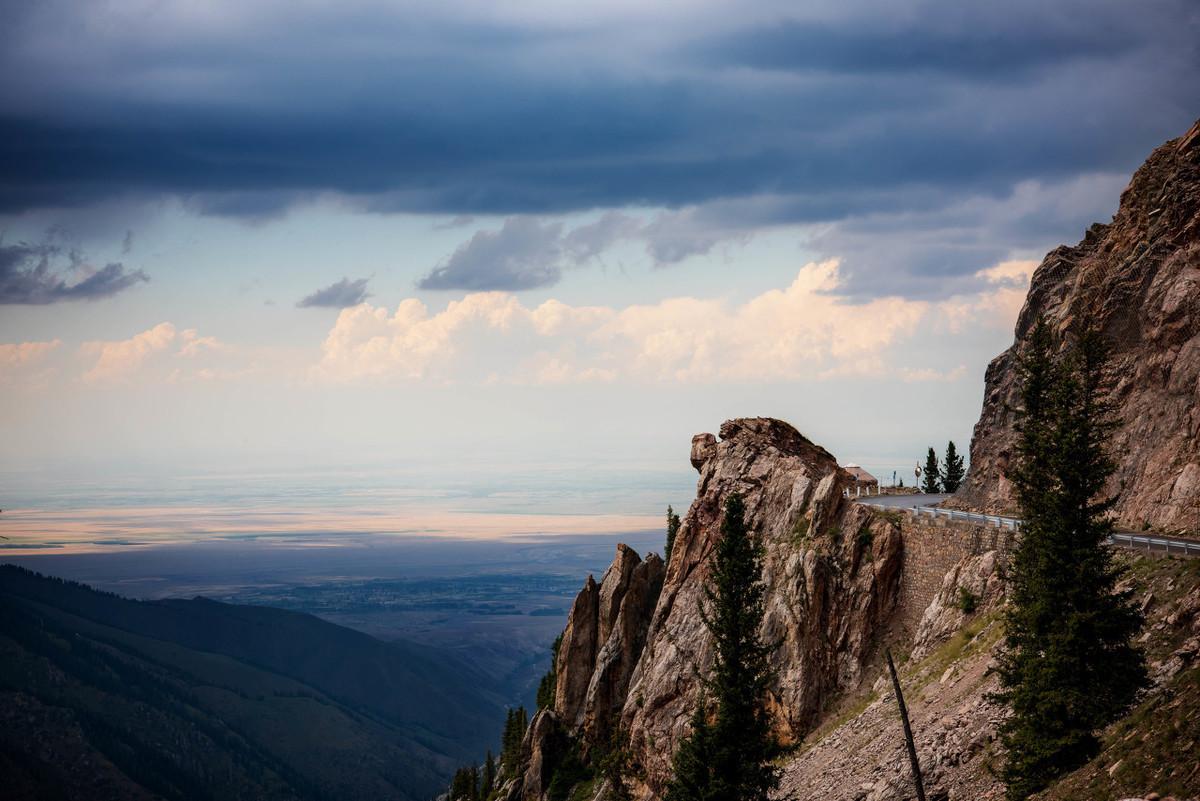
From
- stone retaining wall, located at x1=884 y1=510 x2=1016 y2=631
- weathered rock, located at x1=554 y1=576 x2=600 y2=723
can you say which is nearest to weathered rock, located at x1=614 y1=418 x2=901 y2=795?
stone retaining wall, located at x1=884 y1=510 x2=1016 y2=631

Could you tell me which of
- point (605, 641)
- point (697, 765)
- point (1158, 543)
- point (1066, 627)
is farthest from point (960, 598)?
point (605, 641)

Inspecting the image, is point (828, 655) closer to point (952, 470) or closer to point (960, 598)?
point (960, 598)

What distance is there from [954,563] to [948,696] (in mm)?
11246

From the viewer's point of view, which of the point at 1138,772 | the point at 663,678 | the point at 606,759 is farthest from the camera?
the point at 606,759

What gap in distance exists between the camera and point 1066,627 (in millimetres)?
40875

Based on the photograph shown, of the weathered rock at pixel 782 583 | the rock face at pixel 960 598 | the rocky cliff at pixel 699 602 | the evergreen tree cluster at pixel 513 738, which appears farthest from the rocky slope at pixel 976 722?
the evergreen tree cluster at pixel 513 738

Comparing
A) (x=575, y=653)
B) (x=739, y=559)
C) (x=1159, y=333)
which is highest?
(x=1159, y=333)

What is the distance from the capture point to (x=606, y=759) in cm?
8281

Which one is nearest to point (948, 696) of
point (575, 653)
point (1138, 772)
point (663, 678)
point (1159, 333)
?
point (1138, 772)

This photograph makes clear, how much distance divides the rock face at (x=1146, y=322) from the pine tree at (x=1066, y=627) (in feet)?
32.2

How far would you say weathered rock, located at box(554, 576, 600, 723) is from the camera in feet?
311

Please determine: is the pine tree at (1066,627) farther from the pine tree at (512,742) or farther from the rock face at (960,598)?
the pine tree at (512,742)

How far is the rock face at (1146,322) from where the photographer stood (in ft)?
176

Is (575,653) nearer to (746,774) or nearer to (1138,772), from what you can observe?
(746,774)
